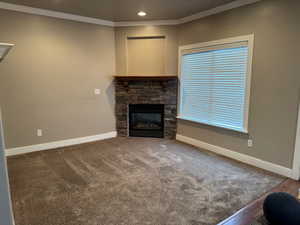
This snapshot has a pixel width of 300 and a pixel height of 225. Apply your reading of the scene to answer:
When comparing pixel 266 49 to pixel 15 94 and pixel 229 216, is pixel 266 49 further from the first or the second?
pixel 15 94

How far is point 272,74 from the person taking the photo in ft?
10.1

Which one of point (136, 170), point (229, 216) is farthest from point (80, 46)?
point (229, 216)

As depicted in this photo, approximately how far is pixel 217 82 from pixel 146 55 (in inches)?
72.2

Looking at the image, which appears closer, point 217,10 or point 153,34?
point 217,10

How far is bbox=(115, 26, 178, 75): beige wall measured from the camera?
460cm

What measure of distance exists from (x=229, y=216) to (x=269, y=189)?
0.91 m

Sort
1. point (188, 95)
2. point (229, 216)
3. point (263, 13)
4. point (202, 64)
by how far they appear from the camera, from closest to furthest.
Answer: point (229, 216), point (263, 13), point (202, 64), point (188, 95)

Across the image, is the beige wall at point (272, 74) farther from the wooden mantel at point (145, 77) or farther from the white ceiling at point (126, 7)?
the wooden mantel at point (145, 77)

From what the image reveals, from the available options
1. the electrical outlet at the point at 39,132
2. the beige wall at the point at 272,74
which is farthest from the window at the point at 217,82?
the electrical outlet at the point at 39,132

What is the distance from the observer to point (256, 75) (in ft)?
10.7

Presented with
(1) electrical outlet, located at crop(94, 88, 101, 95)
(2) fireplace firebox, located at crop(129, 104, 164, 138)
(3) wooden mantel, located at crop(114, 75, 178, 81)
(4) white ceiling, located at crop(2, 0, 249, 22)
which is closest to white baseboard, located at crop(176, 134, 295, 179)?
(2) fireplace firebox, located at crop(129, 104, 164, 138)

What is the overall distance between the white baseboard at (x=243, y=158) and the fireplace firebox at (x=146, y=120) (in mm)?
640

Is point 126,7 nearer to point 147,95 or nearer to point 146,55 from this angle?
point 146,55

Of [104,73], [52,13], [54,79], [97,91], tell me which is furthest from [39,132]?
[52,13]
